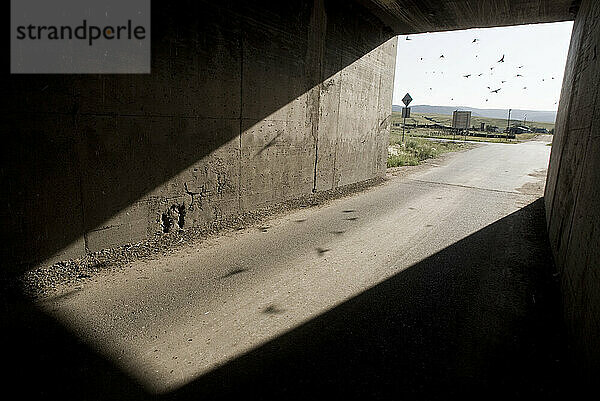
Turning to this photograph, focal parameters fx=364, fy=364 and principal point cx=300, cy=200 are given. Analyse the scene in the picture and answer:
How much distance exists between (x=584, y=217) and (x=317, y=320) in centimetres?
269

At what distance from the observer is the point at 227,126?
590cm

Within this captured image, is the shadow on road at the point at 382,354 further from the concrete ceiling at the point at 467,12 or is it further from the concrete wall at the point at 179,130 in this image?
the concrete ceiling at the point at 467,12

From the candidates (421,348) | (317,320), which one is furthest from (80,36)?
(421,348)

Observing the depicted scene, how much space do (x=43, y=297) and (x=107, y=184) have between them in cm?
144

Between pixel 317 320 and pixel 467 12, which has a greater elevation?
pixel 467 12

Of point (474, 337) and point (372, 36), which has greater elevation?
point (372, 36)

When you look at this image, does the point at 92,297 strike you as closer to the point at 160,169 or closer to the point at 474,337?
the point at 160,169

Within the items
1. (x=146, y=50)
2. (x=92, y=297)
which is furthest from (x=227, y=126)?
(x=92, y=297)

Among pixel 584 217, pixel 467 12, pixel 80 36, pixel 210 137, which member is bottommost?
pixel 584 217

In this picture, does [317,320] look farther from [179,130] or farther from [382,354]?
[179,130]

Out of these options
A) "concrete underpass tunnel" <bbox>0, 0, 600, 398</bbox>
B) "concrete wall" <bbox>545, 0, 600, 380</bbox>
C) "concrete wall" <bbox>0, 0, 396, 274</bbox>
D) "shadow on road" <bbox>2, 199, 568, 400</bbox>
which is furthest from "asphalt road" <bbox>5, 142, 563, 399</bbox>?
"concrete wall" <bbox>0, 0, 396, 274</bbox>

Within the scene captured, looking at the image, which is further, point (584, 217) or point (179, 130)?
point (179, 130)

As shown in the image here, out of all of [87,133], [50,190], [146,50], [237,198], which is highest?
[146,50]

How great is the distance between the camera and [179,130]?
513 centimetres
